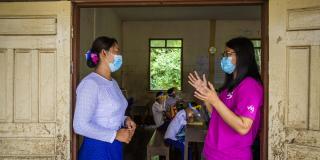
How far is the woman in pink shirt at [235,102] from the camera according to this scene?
224 cm

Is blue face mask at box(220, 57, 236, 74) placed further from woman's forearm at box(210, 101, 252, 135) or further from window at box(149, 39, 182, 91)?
window at box(149, 39, 182, 91)

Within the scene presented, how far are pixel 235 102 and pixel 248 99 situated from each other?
0.12 m

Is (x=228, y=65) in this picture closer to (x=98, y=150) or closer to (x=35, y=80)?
(x=98, y=150)

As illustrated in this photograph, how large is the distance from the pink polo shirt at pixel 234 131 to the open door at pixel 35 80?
1156 millimetres

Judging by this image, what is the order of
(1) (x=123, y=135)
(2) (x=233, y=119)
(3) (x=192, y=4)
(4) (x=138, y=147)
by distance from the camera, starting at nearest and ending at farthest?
(2) (x=233, y=119) < (1) (x=123, y=135) < (3) (x=192, y=4) < (4) (x=138, y=147)

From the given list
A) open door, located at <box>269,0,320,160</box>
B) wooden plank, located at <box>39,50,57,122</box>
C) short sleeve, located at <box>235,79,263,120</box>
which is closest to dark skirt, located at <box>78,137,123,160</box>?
wooden plank, located at <box>39,50,57,122</box>

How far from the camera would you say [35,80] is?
2979mm

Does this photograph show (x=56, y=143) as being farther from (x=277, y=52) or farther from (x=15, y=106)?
(x=277, y=52)

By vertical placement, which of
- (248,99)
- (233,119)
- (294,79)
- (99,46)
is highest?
(99,46)

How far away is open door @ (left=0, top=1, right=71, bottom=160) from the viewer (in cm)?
295

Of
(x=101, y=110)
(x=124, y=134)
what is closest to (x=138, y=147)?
(x=124, y=134)

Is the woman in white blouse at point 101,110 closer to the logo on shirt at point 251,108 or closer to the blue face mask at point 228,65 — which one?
the blue face mask at point 228,65

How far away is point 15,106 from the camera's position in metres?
3.00

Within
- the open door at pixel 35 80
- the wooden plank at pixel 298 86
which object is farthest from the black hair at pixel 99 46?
the wooden plank at pixel 298 86
